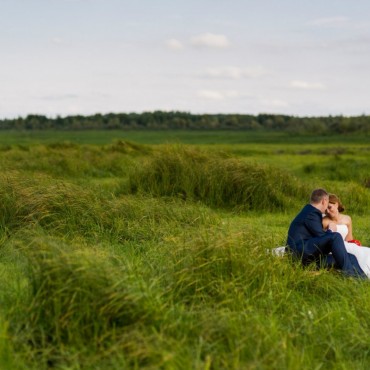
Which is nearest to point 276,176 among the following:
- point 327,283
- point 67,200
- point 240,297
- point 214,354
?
point 67,200

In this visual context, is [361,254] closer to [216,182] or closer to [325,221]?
[325,221]

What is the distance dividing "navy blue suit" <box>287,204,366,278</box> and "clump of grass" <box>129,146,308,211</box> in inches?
209

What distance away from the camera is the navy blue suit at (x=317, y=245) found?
8.10 metres

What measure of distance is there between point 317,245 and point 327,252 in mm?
153

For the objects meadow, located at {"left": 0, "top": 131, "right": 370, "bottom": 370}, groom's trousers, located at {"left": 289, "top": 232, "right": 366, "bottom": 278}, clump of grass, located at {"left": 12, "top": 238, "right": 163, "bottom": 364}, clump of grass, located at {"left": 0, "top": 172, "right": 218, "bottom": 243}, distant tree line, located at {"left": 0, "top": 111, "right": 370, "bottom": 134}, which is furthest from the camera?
distant tree line, located at {"left": 0, "top": 111, "right": 370, "bottom": 134}

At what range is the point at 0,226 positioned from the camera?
1017 cm

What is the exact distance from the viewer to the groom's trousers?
26.5ft

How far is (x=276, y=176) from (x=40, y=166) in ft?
29.8

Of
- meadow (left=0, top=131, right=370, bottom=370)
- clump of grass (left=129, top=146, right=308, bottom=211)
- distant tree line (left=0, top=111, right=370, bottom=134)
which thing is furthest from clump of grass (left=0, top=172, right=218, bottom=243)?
distant tree line (left=0, top=111, right=370, bottom=134)

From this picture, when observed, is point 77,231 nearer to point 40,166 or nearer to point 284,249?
point 284,249

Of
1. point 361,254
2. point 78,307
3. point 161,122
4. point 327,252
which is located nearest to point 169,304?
point 78,307

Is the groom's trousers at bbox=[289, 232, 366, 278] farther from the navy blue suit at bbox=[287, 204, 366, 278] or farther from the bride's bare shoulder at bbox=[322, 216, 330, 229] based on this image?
the bride's bare shoulder at bbox=[322, 216, 330, 229]

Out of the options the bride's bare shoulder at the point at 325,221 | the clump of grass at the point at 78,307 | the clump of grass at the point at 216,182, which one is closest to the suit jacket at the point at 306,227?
the bride's bare shoulder at the point at 325,221

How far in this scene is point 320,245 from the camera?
26.9 ft
